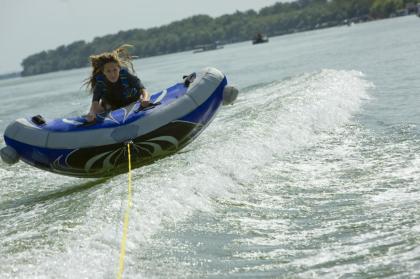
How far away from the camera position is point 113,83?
7188 millimetres

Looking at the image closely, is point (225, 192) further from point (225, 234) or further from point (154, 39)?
point (154, 39)

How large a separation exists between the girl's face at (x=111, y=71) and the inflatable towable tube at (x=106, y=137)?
371 millimetres

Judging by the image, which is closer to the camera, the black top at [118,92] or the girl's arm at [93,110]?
the girl's arm at [93,110]

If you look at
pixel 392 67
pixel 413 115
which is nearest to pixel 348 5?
pixel 392 67

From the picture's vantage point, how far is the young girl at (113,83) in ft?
23.1

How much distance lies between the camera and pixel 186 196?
5254 millimetres

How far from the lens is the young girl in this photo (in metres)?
7.03

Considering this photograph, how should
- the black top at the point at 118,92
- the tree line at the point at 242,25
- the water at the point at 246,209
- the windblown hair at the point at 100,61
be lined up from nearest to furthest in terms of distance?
the water at the point at 246,209 < the windblown hair at the point at 100,61 < the black top at the point at 118,92 < the tree line at the point at 242,25

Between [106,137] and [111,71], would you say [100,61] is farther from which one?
[106,137]

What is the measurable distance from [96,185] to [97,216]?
1.83 meters

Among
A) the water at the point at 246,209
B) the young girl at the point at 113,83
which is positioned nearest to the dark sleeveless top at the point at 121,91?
the young girl at the point at 113,83

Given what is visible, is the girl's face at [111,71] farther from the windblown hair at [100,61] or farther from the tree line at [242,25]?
the tree line at [242,25]

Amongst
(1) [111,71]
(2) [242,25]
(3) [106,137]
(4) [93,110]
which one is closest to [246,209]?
(3) [106,137]

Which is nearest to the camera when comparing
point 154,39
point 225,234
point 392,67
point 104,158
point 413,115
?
point 225,234
